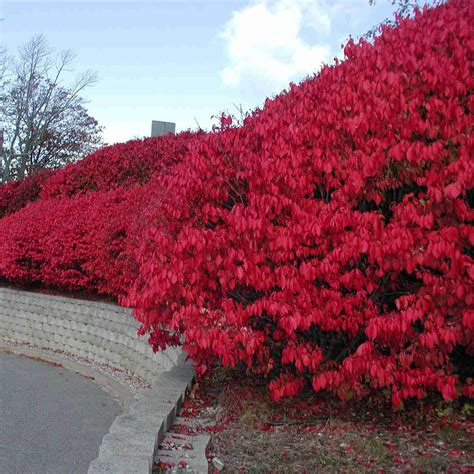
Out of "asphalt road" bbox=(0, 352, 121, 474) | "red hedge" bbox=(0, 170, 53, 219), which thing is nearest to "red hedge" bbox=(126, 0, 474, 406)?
→ "asphalt road" bbox=(0, 352, 121, 474)

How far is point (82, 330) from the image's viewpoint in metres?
10.1

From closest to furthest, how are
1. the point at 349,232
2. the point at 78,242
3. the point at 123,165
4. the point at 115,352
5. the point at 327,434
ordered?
1. the point at 349,232
2. the point at 327,434
3. the point at 115,352
4. the point at 78,242
5. the point at 123,165

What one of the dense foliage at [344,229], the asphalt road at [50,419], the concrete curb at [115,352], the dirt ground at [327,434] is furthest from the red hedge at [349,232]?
the asphalt road at [50,419]

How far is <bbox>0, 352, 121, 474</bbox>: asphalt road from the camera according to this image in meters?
5.08

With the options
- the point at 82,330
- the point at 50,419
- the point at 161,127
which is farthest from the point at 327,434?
the point at 161,127

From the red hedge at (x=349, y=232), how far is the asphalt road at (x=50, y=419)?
139cm

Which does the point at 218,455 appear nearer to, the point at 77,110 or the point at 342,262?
the point at 342,262

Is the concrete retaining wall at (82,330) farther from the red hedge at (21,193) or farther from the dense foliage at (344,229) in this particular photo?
the red hedge at (21,193)

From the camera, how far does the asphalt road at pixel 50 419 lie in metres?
5.08

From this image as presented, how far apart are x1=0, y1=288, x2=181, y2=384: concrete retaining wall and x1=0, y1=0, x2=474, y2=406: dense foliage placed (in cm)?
254

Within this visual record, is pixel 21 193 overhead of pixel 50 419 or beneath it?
overhead

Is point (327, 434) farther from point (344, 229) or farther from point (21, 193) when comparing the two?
point (21, 193)

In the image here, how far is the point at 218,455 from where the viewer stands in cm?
400

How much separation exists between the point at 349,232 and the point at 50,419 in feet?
12.7
